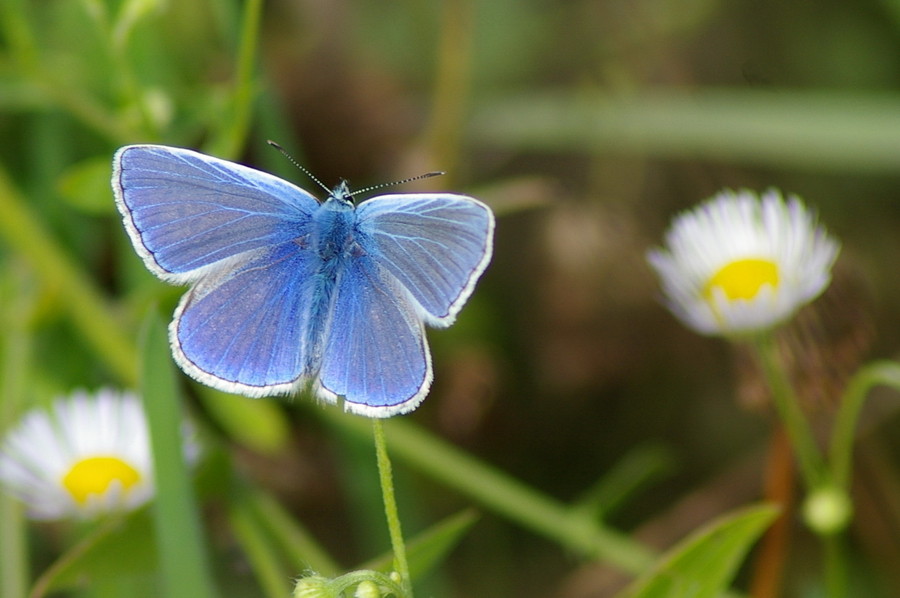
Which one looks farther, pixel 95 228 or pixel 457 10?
pixel 457 10

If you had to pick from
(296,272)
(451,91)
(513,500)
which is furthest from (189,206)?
(451,91)

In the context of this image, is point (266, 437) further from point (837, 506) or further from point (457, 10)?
point (457, 10)

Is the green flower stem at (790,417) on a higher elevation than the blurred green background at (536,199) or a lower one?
lower

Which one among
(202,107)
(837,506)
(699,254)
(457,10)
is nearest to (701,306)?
(699,254)

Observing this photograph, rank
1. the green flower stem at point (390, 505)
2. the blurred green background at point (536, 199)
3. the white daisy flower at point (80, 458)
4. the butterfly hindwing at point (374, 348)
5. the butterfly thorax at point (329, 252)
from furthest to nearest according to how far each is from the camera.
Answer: the blurred green background at point (536, 199) → the white daisy flower at point (80, 458) → the butterfly thorax at point (329, 252) → the butterfly hindwing at point (374, 348) → the green flower stem at point (390, 505)

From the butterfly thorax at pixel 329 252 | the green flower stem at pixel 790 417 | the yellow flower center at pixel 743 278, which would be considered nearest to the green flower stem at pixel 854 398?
the green flower stem at pixel 790 417

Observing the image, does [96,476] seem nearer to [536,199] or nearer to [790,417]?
[536,199]

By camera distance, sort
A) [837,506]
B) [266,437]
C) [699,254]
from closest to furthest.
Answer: [837,506] → [699,254] → [266,437]

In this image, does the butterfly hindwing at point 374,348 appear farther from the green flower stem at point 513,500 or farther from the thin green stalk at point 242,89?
the green flower stem at point 513,500
